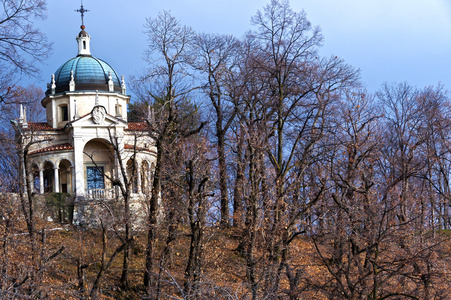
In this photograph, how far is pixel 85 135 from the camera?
40094 millimetres

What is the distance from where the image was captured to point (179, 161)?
94.9ft

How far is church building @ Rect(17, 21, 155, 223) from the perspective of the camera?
130ft

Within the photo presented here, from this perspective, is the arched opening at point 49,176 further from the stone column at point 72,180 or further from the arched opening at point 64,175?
the stone column at point 72,180

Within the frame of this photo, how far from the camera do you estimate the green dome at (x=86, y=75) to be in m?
43.8

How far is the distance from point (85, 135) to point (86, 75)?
5832 millimetres

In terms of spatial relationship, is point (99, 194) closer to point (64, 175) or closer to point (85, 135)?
point (85, 135)

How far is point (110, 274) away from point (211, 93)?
1239 cm

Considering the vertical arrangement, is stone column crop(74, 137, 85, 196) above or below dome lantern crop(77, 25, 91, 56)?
below

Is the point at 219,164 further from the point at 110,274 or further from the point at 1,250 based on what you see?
the point at 1,250

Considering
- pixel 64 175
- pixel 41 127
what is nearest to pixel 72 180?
pixel 64 175

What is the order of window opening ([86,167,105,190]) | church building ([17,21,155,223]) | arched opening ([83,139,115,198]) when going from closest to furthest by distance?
church building ([17,21,155,223])
arched opening ([83,139,115,198])
window opening ([86,167,105,190])

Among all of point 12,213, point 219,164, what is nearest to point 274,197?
point 219,164

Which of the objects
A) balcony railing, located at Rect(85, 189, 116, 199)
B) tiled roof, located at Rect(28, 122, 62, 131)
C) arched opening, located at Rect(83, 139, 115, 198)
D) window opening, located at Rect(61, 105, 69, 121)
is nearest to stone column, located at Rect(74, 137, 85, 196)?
balcony railing, located at Rect(85, 189, 116, 199)

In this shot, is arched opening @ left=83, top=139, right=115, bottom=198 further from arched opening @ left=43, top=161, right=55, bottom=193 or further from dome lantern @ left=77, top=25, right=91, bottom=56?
dome lantern @ left=77, top=25, right=91, bottom=56
